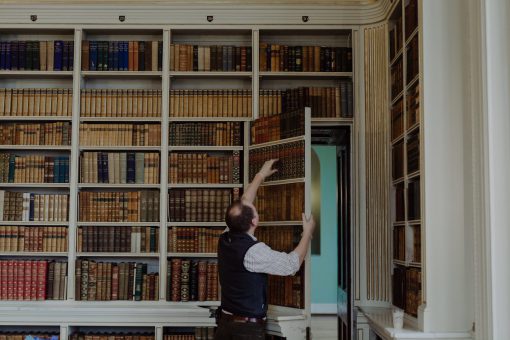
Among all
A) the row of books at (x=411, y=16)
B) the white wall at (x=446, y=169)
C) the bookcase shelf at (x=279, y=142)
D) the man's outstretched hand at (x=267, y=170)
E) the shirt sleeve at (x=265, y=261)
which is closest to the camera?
the white wall at (x=446, y=169)

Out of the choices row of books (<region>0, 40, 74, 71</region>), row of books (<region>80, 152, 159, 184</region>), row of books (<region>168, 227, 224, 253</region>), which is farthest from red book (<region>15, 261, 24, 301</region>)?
row of books (<region>0, 40, 74, 71</region>)

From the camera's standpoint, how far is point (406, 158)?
479 centimetres

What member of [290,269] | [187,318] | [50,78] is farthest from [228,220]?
[50,78]

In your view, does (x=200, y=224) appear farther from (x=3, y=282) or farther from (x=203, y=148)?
(x=3, y=282)

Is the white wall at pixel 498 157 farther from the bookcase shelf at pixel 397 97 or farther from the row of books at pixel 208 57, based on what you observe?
the row of books at pixel 208 57

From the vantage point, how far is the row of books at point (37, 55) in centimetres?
595

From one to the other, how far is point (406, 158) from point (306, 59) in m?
1.55

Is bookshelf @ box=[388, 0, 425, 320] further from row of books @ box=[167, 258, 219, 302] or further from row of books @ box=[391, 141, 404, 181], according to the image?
row of books @ box=[167, 258, 219, 302]

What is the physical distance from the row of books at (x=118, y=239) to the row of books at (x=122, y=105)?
1.01 m

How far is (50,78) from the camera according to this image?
6.20m

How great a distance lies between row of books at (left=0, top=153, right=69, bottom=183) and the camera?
19.3 feet

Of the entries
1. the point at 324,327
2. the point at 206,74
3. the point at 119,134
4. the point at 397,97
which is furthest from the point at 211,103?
the point at 324,327

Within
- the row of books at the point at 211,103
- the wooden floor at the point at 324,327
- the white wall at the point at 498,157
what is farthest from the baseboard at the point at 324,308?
the white wall at the point at 498,157

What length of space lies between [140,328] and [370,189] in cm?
235
